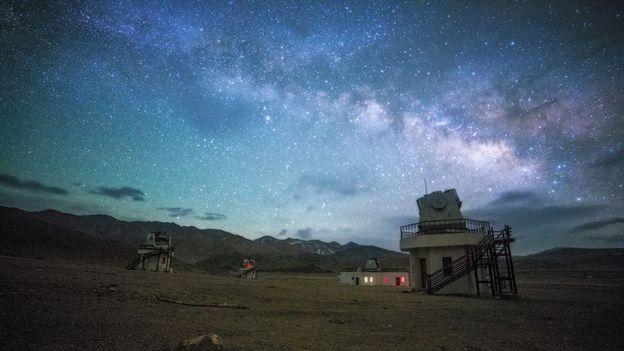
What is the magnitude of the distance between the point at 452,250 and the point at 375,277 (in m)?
28.7

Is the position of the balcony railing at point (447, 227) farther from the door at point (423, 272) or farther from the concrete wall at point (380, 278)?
the concrete wall at point (380, 278)

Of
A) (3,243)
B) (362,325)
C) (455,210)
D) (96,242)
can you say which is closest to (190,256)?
(96,242)

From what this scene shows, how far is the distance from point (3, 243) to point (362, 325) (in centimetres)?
6148

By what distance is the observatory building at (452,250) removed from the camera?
834 inches

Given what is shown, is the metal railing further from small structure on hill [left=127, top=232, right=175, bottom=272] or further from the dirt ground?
small structure on hill [left=127, top=232, right=175, bottom=272]

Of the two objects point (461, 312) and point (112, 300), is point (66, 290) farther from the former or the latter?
point (461, 312)

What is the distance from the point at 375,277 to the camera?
2012 inches

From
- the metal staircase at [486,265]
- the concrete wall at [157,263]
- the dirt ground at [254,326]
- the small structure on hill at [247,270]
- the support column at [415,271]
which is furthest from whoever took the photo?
the small structure on hill at [247,270]

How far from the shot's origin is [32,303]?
838 centimetres

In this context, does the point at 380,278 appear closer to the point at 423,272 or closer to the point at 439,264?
the point at 423,272

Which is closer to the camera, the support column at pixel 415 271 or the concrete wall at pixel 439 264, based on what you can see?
the concrete wall at pixel 439 264

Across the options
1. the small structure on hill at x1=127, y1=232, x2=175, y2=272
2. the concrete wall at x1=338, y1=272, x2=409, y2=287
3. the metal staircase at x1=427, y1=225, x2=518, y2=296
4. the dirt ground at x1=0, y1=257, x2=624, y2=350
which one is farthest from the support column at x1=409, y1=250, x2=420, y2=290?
the small structure on hill at x1=127, y1=232, x2=175, y2=272

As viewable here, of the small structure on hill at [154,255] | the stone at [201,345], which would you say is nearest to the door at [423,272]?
the stone at [201,345]

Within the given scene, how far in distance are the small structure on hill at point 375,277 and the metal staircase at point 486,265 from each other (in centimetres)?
2615
